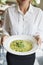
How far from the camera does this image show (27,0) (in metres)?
1.14

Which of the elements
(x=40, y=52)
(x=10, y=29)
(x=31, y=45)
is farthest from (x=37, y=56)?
(x=10, y=29)

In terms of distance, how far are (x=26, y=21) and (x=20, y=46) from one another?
28 cm

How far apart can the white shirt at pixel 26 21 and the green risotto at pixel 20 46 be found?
0.18m

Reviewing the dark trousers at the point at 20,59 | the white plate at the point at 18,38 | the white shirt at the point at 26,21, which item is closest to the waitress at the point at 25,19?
the white shirt at the point at 26,21

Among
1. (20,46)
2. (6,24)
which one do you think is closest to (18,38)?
(20,46)

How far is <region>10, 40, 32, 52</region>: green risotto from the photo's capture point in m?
0.94

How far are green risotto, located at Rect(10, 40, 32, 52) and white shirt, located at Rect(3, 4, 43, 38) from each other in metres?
0.18

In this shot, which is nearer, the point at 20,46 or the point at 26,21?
A: the point at 20,46

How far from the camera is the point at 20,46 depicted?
954 millimetres

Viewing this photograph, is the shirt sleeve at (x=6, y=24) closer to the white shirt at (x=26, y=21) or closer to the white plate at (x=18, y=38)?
the white shirt at (x=26, y=21)

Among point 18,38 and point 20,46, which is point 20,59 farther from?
point 18,38

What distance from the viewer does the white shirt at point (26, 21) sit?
46.8 inches

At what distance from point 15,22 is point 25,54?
0.38 metres

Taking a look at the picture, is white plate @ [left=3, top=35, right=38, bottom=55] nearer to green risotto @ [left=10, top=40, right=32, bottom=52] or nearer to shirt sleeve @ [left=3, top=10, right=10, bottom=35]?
green risotto @ [left=10, top=40, right=32, bottom=52]
